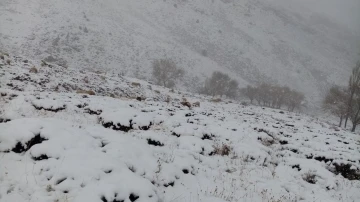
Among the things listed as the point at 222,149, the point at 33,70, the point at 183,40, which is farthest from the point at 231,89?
the point at 222,149

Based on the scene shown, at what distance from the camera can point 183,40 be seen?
98.3 metres

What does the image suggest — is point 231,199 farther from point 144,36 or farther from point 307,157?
point 144,36

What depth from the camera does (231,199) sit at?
6027 millimetres

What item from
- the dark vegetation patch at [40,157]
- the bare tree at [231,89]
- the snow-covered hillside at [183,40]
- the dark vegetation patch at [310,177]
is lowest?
the dark vegetation patch at [310,177]

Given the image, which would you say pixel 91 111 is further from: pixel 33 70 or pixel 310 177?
pixel 33 70

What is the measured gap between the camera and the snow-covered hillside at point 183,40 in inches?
2808

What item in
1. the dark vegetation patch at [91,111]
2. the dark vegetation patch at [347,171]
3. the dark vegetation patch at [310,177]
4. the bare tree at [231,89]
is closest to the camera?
the dark vegetation patch at [310,177]

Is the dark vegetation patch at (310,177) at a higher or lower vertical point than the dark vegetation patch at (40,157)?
lower

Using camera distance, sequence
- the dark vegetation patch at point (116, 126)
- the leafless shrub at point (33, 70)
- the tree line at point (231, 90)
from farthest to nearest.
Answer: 1. the tree line at point (231, 90)
2. the leafless shrub at point (33, 70)
3. the dark vegetation patch at point (116, 126)

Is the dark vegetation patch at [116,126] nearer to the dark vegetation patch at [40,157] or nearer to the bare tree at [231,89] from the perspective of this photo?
the dark vegetation patch at [40,157]

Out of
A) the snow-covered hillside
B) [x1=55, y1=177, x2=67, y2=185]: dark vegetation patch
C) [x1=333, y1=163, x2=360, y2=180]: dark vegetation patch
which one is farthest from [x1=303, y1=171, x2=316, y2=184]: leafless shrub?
the snow-covered hillside

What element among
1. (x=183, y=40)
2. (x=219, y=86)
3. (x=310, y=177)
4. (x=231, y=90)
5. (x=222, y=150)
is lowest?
(x=310, y=177)

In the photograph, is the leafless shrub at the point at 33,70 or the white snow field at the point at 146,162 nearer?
the white snow field at the point at 146,162

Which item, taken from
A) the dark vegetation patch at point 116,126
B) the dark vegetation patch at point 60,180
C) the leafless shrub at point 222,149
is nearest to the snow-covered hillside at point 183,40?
the dark vegetation patch at point 116,126
